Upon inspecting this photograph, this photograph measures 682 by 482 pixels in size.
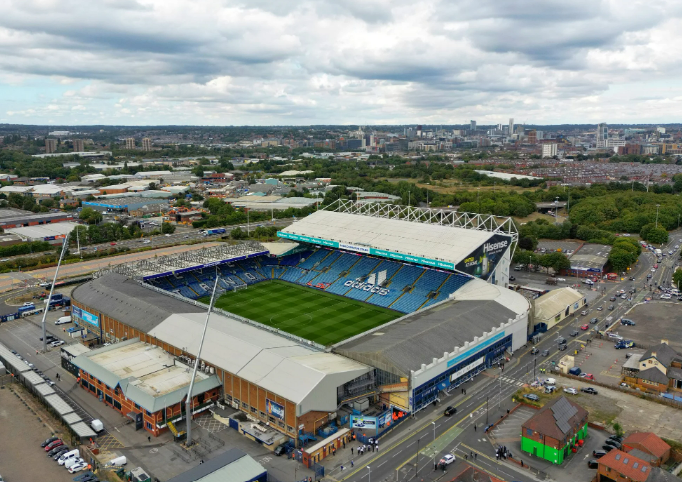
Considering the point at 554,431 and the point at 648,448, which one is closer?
the point at 648,448

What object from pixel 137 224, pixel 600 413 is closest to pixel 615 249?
pixel 600 413

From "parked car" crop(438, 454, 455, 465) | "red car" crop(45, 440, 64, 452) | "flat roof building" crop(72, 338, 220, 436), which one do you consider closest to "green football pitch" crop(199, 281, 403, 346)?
"flat roof building" crop(72, 338, 220, 436)

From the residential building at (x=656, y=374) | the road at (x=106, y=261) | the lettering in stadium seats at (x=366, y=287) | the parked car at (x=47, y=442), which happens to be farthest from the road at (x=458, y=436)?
the road at (x=106, y=261)

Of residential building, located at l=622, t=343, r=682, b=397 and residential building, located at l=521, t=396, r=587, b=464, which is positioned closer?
residential building, located at l=521, t=396, r=587, b=464

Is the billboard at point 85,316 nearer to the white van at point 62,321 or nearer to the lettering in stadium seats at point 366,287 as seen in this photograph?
the white van at point 62,321

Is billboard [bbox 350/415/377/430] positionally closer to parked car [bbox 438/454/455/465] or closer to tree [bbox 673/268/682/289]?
parked car [bbox 438/454/455/465]

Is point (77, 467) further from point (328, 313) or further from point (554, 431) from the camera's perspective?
point (328, 313)

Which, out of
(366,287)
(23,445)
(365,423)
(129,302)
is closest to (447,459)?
(365,423)
